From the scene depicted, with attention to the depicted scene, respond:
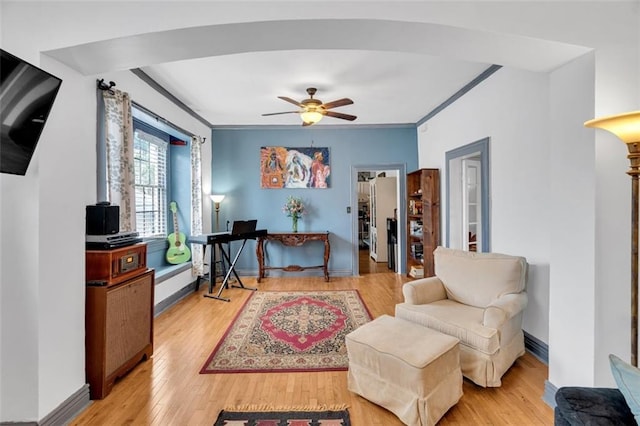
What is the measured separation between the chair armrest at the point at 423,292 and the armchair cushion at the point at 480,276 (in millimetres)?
71

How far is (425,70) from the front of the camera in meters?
3.14

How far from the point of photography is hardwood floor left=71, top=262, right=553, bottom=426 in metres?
1.81

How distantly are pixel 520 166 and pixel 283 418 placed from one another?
2885 mm

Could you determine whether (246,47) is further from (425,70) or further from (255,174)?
(255,174)

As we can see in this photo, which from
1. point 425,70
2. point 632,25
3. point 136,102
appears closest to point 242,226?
point 136,102

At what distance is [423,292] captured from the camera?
2566mm

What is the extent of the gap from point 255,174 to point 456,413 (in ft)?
14.5

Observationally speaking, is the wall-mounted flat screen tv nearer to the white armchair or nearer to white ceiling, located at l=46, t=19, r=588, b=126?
white ceiling, located at l=46, t=19, r=588, b=126

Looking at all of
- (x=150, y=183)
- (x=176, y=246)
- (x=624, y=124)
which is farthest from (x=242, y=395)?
(x=150, y=183)

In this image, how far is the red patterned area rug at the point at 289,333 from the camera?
7.92 ft

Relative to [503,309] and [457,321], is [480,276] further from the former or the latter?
[457,321]

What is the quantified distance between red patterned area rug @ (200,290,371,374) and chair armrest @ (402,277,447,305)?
0.75 meters

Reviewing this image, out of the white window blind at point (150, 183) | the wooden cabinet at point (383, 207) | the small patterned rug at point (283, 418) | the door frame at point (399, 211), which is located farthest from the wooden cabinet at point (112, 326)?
the wooden cabinet at point (383, 207)

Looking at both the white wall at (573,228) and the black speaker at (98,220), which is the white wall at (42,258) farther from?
the white wall at (573,228)
